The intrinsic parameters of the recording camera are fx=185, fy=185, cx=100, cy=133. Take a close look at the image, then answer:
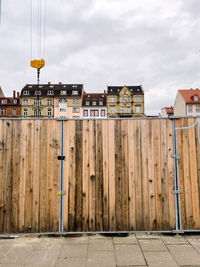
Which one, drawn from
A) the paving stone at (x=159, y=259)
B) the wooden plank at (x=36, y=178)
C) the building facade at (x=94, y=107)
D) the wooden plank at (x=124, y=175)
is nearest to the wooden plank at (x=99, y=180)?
the wooden plank at (x=124, y=175)

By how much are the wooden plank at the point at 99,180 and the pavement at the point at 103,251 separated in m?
0.27

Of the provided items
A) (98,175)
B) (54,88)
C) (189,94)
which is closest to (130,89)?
(189,94)

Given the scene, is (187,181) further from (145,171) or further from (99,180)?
(99,180)

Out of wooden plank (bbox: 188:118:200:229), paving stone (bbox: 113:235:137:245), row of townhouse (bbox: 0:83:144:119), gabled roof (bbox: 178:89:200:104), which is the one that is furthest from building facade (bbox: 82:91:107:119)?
paving stone (bbox: 113:235:137:245)

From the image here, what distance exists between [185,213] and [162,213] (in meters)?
0.41

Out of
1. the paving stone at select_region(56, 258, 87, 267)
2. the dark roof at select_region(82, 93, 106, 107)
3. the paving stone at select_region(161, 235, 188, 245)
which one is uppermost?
the dark roof at select_region(82, 93, 106, 107)

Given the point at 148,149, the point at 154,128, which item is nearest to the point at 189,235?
the point at 148,149

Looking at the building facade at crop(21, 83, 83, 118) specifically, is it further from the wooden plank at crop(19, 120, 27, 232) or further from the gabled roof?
the wooden plank at crop(19, 120, 27, 232)

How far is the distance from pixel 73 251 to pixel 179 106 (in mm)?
42814

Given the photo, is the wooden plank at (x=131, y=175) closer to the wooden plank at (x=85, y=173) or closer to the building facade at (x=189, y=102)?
the wooden plank at (x=85, y=173)

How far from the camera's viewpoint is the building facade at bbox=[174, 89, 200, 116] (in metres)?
37.2

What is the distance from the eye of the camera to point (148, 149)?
3.46m

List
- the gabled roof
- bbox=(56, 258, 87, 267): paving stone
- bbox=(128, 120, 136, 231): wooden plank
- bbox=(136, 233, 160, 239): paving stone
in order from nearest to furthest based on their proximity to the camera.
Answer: bbox=(56, 258, 87, 267): paving stone, bbox=(136, 233, 160, 239): paving stone, bbox=(128, 120, 136, 231): wooden plank, the gabled roof

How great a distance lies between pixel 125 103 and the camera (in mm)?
42656
